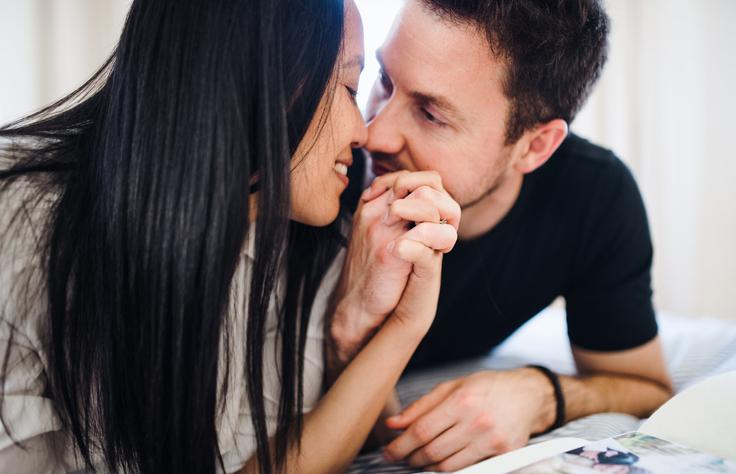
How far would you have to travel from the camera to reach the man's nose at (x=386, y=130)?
1.03m

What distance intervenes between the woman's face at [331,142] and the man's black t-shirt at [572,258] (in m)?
0.42

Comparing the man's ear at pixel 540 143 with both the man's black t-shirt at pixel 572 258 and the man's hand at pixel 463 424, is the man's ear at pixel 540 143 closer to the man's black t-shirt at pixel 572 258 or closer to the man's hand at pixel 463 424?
the man's black t-shirt at pixel 572 258

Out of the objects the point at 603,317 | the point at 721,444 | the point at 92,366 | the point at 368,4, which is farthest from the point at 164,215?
the point at 368,4

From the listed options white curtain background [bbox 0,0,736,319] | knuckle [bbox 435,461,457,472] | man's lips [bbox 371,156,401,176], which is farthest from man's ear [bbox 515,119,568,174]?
white curtain background [bbox 0,0,736,319]

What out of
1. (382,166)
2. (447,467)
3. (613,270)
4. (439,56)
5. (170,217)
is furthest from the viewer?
(613,270)

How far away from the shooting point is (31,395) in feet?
2.34

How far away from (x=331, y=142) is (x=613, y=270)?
70cm

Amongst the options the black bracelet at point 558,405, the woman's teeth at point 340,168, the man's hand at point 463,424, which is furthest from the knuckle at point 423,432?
the woman's teeth at point 340,168

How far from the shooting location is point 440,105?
1.01m

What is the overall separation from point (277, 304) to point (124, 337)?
0.79 ft

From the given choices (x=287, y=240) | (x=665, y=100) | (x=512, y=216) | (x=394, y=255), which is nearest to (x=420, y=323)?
(x=394, y=255)

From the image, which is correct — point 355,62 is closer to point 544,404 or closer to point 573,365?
point 544,404

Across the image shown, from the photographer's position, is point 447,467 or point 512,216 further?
point 512,216

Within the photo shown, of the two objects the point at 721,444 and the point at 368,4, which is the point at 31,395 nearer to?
the point at 721,444
